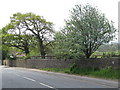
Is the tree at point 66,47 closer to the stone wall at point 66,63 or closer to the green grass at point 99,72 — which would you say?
the stone wall at point 66,63

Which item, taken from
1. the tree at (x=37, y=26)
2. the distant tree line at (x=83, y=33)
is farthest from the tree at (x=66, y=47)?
the tree at (x=37, y=26)

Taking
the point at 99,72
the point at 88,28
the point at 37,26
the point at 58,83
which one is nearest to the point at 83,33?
the point at 88,28

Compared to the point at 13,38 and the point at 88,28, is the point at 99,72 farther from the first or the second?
the point at 13,38

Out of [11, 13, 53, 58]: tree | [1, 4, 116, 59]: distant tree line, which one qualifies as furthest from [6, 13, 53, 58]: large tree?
[1, 4, 116, 59]: distant tree line

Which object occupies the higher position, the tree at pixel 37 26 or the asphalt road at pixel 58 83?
the tree at pixel 37 26

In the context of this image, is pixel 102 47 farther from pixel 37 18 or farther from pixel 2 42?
pixel 2 42

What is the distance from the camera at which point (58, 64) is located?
105 ft

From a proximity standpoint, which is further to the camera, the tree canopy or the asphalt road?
the tree canopy

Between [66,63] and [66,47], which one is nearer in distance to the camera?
[66,47]

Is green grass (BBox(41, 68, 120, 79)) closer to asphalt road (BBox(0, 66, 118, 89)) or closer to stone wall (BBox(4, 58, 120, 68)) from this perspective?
stone wall (BBox(4, 58, 120, 68))

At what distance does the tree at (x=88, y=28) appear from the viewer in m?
22.6

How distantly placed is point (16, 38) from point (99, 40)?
1192 inches

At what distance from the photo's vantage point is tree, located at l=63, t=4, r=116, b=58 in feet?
74.3

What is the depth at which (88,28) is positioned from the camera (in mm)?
22594
